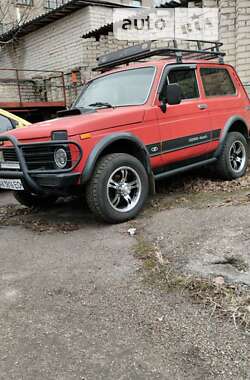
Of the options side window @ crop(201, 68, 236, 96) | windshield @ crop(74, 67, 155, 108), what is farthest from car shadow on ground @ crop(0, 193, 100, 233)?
side window @ crop(201, 68, 236, 96)

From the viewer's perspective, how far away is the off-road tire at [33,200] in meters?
5.36

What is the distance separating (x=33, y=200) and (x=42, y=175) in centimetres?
138

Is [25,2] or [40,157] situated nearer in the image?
[40,157]

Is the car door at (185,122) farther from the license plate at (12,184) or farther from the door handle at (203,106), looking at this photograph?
the license plate at (12,184)

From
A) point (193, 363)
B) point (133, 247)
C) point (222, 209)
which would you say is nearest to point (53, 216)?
point (133, 247)

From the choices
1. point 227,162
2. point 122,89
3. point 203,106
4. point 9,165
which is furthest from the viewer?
point 227,162

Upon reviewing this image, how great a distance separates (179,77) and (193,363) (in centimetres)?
414

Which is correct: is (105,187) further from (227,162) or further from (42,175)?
(227,162)

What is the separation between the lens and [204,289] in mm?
2777

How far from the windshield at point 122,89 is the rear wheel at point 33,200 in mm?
1402

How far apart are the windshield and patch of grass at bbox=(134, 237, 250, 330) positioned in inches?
Result: 93.7

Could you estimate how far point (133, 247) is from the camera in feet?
12.3

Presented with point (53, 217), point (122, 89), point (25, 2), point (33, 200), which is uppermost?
point (25, 2)

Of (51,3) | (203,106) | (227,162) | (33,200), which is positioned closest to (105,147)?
(33,200)
